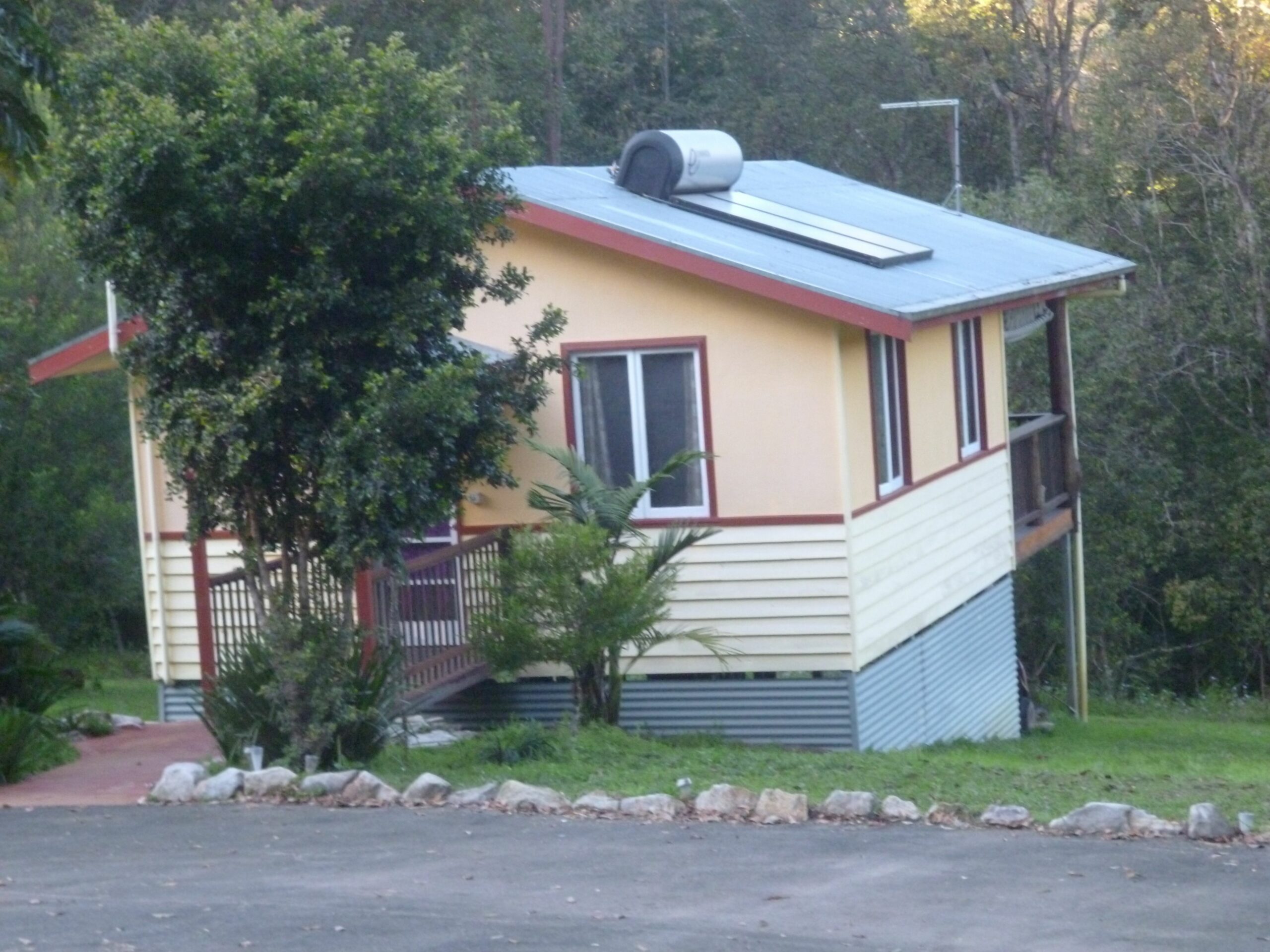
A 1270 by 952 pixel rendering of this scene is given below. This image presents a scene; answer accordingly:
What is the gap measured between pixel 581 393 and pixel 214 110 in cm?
420

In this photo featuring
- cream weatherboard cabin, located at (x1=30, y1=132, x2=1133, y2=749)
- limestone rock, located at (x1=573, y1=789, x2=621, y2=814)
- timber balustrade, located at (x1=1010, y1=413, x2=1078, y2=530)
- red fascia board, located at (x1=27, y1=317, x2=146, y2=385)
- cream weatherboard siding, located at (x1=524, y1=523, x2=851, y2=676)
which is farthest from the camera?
timber balustrade, located at (x1=1010, y1=413, x2=1078, y2=530)

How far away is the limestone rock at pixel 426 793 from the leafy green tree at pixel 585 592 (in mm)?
1892

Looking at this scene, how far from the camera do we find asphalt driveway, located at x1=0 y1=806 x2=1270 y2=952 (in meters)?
6.34

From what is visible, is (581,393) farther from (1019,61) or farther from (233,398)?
(1019,61)

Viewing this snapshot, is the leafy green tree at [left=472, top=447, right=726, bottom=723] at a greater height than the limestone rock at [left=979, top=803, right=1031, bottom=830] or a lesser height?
greater

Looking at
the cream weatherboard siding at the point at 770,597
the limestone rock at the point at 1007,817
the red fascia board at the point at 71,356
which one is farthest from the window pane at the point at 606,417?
the limestone rock at the point at 1007,817

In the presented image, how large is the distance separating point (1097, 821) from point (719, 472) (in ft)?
16.0

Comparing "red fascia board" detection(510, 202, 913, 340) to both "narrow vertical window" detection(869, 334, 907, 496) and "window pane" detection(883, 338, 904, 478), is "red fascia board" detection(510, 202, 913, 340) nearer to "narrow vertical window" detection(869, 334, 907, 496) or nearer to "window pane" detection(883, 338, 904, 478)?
"narrow vertical window" detection(869, 334, 907, 496)

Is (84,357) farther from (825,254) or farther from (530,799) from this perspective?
(825,254)

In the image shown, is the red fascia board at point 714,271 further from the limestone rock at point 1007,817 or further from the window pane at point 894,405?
the limestone rock at point 1007,817

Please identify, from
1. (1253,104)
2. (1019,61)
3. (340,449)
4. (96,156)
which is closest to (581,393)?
(340,449)

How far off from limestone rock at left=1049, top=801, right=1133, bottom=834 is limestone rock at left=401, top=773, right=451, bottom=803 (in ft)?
10.8

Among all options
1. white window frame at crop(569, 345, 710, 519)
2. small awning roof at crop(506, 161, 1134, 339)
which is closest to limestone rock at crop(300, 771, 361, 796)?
white window frame at crop(569, 345, 710, 519)

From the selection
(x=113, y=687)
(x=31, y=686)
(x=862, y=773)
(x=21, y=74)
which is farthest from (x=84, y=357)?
(x=113, y=687)
